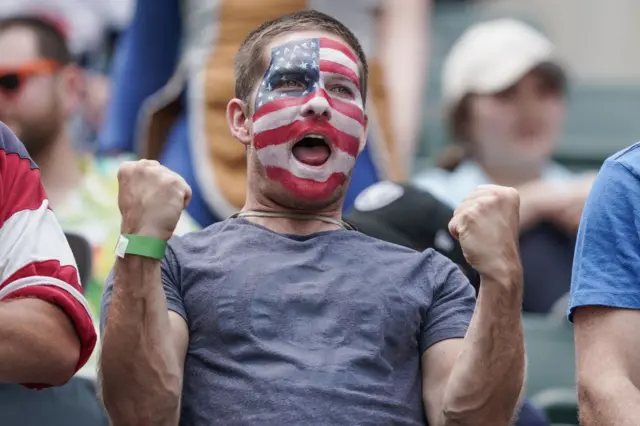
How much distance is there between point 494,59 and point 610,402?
3185 millimetres

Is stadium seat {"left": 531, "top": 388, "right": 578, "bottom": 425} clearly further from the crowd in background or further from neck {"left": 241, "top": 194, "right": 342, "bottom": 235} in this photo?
neck {"left": 241, "top": 194, "right": 342, "bottom": 235}

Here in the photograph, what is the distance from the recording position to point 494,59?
6301mm

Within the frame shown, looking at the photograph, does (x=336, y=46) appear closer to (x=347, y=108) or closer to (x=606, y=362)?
(x=347, y=108)

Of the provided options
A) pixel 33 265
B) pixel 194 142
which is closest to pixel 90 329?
pixel 33 265

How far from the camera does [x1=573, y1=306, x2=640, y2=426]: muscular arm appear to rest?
3275mm

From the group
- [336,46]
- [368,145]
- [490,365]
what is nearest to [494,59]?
[368,145]

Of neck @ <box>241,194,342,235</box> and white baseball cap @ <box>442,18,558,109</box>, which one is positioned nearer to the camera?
neck @ <box>241,194,342,235</box>

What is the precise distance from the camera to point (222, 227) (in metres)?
3.52

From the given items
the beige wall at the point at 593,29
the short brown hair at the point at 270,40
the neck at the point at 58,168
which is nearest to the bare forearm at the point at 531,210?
the neck at the point at 58,168

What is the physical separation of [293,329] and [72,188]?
2.31m

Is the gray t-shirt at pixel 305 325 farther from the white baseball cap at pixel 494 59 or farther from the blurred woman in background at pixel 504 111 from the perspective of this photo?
the white baseball cap at pixel 494 59

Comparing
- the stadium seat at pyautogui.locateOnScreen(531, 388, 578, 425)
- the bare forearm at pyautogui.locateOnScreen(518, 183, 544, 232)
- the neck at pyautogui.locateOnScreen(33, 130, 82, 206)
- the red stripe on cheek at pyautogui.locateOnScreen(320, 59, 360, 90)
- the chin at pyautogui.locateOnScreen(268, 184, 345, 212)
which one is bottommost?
the stadium seat at pyautogui.locateOnScreen(531, 388, 578, 425)

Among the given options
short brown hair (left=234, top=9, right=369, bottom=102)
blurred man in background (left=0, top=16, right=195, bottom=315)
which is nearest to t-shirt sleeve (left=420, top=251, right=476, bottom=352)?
short brown hair (left=234, top=9, right=369, bottom=102)

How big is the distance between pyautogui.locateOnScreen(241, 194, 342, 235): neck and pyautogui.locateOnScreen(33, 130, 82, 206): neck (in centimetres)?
194
